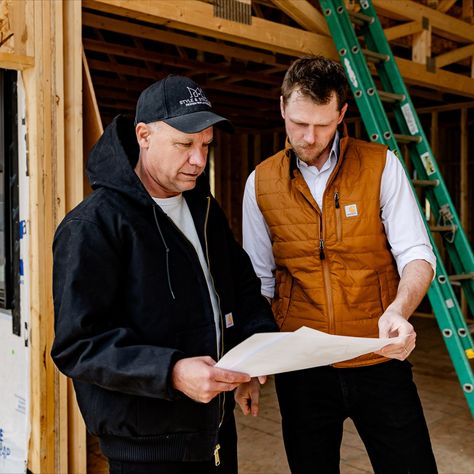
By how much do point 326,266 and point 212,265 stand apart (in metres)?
0.46

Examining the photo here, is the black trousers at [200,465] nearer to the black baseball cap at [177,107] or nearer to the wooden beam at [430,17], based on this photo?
the black baseball cap at [177,107]

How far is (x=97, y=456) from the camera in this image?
2.84m

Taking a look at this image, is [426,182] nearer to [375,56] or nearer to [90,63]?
[375,56]

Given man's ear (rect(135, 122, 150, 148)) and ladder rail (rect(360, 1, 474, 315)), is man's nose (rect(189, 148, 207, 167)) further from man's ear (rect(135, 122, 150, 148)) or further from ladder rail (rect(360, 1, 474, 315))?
ladder rail (rect(360, 1, 474, 315))

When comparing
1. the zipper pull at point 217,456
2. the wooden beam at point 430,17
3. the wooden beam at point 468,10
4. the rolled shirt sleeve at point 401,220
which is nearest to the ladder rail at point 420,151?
the wooden beam at point 430,17

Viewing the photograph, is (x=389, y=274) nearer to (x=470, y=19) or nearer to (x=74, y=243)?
(x=74, y=243)

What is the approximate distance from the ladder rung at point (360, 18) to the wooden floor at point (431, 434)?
2.61 meters

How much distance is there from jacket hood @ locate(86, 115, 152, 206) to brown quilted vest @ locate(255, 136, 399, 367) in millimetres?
572

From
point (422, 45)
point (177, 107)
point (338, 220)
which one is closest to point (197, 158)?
point (177, 107)

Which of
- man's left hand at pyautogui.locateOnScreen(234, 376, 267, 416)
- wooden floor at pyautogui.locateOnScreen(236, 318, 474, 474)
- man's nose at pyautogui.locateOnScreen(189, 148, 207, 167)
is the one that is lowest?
wooden floor at pyautogui.locateOnScreen(236, 318, 474, 474)

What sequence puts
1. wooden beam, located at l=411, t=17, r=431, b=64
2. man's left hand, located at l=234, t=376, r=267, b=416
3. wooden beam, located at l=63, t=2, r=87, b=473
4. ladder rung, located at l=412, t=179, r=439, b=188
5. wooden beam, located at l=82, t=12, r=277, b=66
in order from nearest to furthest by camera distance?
man's left hand, located at l=234, t=376, r=267, b=416, wooden beam, located at l=63, t=2, r=87, b=473, ladder rung, located at l=412, t=179, r=439, b=188, wooden beam, located at l=82, t=12, r=277, b=66, wooden beam, located at l=411, t=17, r=431, b=64

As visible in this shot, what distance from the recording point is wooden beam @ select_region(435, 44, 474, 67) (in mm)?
4645

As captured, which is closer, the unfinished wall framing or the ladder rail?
the unfinished wall framing

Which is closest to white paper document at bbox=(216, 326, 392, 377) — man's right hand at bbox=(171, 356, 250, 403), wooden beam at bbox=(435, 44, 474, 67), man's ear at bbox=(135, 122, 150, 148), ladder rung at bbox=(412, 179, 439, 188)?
man's right hand at bbox=(171, 356, 250, 403)
